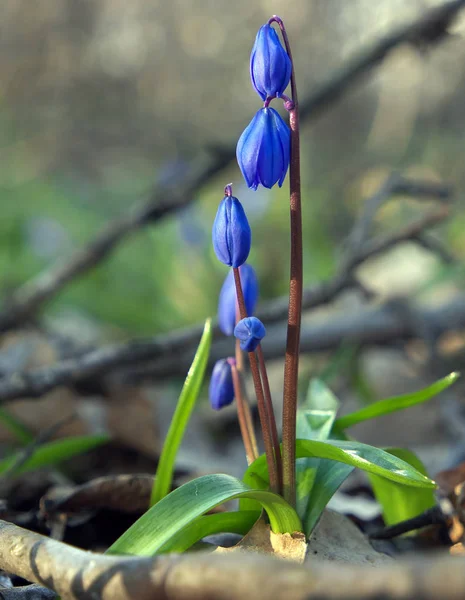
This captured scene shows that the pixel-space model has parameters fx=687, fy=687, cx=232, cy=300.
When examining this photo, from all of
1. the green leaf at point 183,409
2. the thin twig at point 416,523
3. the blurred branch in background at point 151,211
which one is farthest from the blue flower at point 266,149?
the blurred branch in background at point 151,211

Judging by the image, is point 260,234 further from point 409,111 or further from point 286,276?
point 409,111

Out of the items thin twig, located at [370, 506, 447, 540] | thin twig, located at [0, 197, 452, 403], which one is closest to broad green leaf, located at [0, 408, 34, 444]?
thin twig, located at [0, 197, 452, 403]

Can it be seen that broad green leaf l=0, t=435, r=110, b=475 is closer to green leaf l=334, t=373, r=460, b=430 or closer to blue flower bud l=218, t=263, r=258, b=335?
blue flower bud l=218, t=263, r=258, b=335

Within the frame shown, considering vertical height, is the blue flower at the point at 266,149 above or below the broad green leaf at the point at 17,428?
above

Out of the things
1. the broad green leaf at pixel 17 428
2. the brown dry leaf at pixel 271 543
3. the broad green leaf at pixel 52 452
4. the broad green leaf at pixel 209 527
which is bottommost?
the brown dry leaf at pixel 271 543

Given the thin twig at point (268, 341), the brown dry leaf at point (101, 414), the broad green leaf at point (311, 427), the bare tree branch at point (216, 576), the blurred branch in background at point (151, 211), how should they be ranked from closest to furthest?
the bare tree branch at point (216, 576) → the broad green leaf at point (311, 427) → the thin twig at point (268, 341) → the brown dry leaf at point (101, 414) → the blurred branch in background at point (151, 211)

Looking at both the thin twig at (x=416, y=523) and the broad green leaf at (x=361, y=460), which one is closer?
the broad green leaf at (x=361, y=460)

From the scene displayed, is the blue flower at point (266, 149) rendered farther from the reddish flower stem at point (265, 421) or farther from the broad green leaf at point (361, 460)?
the broad green leaf at point (361, 460)
